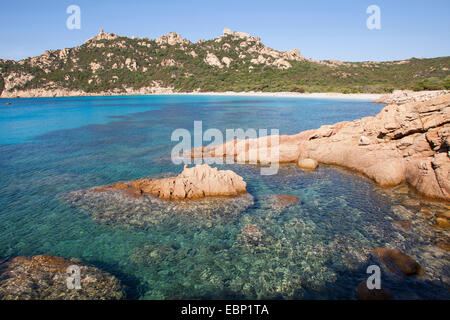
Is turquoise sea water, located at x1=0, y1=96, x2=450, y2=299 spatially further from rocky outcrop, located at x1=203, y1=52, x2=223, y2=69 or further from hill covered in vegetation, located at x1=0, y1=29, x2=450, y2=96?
rocky outcrop, located at x1=203, y1=52, x2=223, y2=69

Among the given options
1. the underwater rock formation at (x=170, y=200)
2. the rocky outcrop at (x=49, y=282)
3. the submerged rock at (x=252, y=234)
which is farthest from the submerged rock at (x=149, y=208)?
the rocky outcrop at (x=49, y=282)

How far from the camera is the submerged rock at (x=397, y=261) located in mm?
7613

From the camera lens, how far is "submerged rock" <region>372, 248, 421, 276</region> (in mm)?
7613

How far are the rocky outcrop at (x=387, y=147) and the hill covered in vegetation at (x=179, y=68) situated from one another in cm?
9068

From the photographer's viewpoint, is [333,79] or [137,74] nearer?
[333,79]

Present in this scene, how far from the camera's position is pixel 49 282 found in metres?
6.94

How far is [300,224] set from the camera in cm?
1042

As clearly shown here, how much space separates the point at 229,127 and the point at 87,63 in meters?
150

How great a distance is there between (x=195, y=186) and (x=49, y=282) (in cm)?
732

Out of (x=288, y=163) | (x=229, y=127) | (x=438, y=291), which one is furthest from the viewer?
(x=229, y=127)

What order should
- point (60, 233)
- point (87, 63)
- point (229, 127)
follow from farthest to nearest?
point (87, 63) → point (229, 127) → point (60, 233)

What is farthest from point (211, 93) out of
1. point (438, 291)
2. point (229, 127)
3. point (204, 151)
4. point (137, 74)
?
point (438, 291)

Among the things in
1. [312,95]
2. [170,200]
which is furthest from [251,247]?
[312,95]
